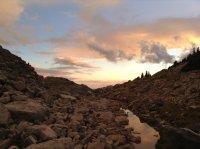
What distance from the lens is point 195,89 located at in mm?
38156

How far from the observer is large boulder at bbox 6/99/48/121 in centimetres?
1949

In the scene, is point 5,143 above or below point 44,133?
below

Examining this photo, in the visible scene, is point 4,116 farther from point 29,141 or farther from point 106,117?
point 106,117

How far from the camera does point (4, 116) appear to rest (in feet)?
60.7

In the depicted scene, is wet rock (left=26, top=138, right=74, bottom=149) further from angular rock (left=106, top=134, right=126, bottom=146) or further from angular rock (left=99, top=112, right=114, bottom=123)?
angular rock (left=99, top=112, right=114, bottom=123)

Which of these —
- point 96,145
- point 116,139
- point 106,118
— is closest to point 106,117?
point 106,118

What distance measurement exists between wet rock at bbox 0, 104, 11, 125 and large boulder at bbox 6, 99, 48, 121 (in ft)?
1.75

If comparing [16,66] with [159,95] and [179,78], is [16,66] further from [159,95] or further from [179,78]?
[179,78]

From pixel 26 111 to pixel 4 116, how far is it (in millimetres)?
1622

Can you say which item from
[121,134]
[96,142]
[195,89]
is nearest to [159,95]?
[195,89]

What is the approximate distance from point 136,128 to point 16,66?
15123 millimetres

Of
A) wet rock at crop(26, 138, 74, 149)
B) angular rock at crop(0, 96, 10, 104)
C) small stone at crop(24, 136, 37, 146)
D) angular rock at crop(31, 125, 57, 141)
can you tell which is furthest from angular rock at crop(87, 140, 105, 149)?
angular rock at crop(0, 96, 10, 104)

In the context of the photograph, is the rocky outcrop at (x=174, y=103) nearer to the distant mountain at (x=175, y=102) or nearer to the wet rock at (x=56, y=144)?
the distant mountain at (x=175, y=102)

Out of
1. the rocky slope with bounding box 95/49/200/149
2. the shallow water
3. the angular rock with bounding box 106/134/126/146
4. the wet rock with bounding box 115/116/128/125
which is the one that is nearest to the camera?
the angular rock with bounding box 106/134/126/146
